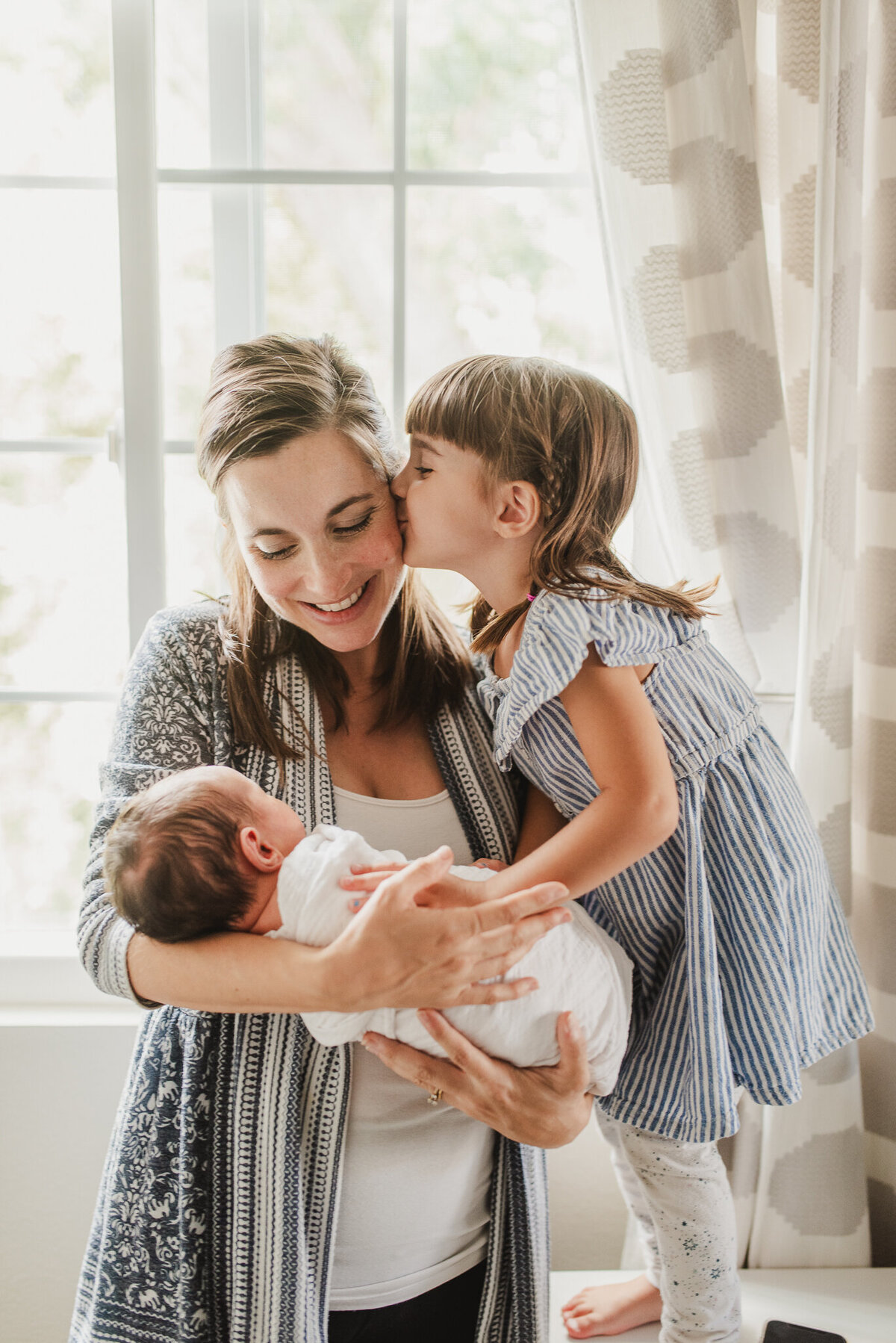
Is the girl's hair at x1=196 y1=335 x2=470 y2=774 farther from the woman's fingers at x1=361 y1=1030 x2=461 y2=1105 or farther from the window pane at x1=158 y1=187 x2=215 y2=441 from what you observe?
the window pane at x1=158 y1=187 x2=215 y2=441

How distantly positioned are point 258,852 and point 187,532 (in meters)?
Answer: 0.92

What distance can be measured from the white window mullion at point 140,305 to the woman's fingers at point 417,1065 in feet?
3.20

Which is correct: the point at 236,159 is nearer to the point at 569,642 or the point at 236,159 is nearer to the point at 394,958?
the point at 569,642

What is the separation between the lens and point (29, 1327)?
1.70 m

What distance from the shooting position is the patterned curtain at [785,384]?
4.28ft

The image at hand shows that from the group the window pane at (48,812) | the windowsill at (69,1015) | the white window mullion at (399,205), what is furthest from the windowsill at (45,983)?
the white window mullion at (399,205)

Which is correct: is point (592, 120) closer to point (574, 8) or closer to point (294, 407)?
point (574, 8)

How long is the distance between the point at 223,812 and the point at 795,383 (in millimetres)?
1087

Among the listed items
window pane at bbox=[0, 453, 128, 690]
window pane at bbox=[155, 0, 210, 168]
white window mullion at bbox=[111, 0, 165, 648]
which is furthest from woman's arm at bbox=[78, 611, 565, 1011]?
window pane at bbox=[155, 0, 210, 168]

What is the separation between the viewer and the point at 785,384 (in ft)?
4.77

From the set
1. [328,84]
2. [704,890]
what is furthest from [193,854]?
[328,84]

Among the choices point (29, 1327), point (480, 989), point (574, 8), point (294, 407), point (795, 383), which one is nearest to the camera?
point (480, 989)

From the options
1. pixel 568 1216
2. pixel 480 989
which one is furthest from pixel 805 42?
pixel 568 1216

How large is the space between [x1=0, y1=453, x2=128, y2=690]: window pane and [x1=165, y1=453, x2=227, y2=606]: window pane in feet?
0.40
